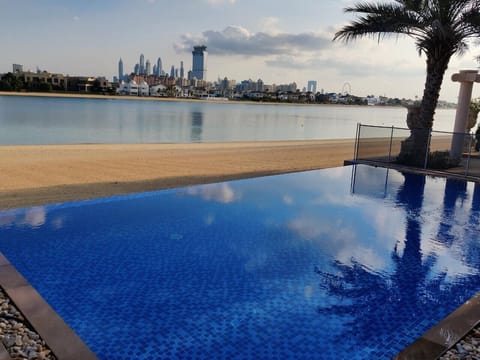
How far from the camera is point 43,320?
3887 mm

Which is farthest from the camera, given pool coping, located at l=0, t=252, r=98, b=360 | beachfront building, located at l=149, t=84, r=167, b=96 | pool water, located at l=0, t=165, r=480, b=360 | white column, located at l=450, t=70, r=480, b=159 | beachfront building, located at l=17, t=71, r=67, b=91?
beachfront building, located at l=149, t=84, r=167, b=96

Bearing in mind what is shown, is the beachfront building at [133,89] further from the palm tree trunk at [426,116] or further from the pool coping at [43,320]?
the pool coping at [43,320]

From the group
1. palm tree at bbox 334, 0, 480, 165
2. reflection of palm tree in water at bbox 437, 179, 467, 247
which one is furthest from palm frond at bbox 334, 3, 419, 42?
reflection of palm tree in water at bbox 437, 179, 467, 247

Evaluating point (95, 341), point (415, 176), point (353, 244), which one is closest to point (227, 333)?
point (95, 341)

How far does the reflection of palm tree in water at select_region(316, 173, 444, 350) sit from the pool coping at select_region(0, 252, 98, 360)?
2555 mm

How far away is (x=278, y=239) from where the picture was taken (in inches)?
280

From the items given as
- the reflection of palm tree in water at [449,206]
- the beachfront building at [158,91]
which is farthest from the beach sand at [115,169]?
the beachfront building at [158,91]

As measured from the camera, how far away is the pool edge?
368 cm

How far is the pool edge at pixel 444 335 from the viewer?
368 cm

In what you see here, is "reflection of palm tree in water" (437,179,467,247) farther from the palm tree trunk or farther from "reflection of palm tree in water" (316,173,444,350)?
the palm tree trunk

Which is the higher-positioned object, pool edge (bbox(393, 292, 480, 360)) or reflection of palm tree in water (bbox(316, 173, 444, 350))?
pool edge (bbox(393, 292, 480, 360))

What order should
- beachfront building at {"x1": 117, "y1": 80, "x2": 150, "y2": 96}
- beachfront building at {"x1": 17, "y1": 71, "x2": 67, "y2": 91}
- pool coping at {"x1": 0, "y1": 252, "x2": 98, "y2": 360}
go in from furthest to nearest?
beachfront building at {"x1": 117, "y1": 80, "x2": 150, "y2": 96}, beachfront building at {"x1": 17, "y1": 71, "x2": 67, "y2": 91}, pool coping at {"x1": 0, "y1": 252, "x2": 98, "y2": 360}

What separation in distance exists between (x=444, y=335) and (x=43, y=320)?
3770 mm

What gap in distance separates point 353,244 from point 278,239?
1.27m
